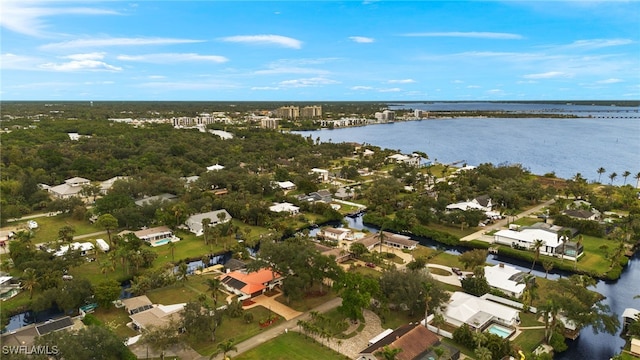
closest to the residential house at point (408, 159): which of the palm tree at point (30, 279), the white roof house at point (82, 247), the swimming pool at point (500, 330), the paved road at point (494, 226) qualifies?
the paved road at point (494, 226)

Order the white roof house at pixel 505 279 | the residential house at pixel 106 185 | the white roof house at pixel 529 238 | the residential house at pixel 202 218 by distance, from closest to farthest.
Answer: the white roof house at pixel 505 279
the white roof house at pixel 529 238
the residential house at pixel 202 218
the residential house at pixel 106 185

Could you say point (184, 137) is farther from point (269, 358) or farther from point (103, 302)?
point (269, 358)

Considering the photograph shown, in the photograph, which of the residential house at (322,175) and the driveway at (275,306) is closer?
the driveway at (275,306)

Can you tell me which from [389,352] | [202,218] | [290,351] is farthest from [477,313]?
[202,218]

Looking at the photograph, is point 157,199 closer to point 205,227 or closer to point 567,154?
point 205,227

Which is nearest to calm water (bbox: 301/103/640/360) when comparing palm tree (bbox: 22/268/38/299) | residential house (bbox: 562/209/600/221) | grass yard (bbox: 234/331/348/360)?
residential house (bbox: 562/209/600/221)

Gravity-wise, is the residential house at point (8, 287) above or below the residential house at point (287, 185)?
below

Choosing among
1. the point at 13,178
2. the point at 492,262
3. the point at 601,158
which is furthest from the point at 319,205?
the point at 601,158

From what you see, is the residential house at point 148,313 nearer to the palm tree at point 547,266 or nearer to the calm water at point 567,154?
the calm water at point 567,154

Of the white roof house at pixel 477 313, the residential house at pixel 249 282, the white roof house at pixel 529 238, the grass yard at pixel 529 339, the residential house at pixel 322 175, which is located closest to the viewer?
the grass yard at pixel 529 339
